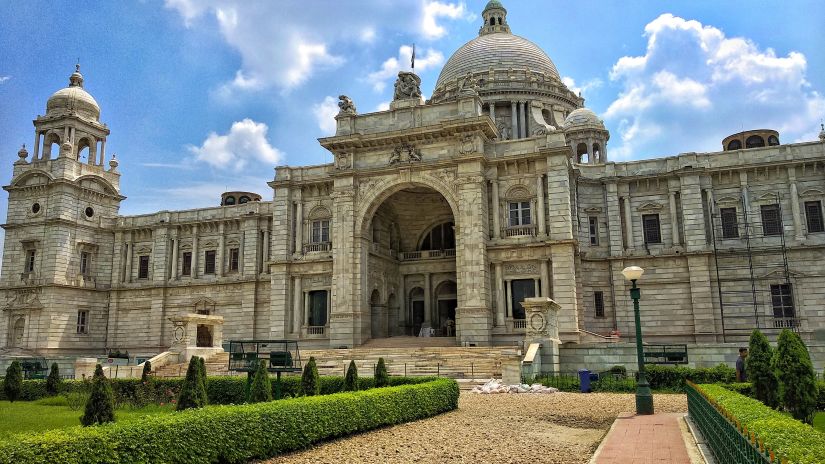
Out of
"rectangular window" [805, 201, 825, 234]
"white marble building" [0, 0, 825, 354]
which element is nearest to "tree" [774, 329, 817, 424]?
"white marble building" [0, 0, 825, 354]

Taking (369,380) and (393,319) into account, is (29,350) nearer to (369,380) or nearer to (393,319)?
(393,319)

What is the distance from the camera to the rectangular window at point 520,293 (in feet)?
120

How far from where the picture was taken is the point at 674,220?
4106 cm

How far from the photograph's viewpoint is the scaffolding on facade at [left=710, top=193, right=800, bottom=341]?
3816 cm

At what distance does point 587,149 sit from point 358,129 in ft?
68.2

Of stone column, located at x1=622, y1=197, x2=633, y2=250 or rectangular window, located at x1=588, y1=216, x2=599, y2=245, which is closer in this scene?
stone column, located at x1=622, y1=197, x2=633, y2=250

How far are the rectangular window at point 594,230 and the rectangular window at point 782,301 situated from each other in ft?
35.0

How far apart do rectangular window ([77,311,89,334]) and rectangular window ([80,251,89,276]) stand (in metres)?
3.15

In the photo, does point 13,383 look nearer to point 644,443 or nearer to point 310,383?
point 310,383

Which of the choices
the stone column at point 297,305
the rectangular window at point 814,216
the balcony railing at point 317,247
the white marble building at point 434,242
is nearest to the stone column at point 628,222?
the white marble building at point 434,242

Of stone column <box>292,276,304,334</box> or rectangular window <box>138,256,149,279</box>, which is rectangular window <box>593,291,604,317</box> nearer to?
stone column <box>292,276,304,334</box>

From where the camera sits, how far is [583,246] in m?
42.4

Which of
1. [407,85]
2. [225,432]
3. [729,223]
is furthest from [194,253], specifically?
[225,432]

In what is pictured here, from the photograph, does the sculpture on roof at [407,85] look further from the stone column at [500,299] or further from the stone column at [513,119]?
the stone column at [513,119]
